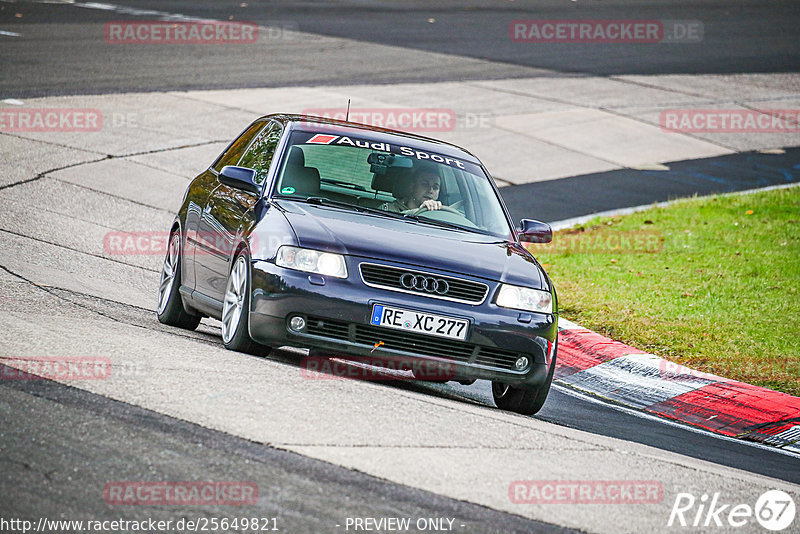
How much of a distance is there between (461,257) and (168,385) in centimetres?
208

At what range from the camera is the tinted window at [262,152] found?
8403 mm

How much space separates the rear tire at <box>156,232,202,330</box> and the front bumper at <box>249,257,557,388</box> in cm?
187

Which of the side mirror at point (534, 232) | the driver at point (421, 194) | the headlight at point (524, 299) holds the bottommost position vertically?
the headlight at point (524, 299)

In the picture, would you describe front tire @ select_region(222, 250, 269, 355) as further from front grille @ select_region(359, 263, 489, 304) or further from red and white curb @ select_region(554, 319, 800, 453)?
red and white curb @ select_region(554, 319, 800, 453)

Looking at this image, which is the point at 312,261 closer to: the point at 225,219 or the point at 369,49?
the point at 225,219

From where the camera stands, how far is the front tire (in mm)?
7328

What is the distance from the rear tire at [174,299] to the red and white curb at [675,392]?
2.93 meters

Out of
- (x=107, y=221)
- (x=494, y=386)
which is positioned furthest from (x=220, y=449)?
(x=107, y=221)

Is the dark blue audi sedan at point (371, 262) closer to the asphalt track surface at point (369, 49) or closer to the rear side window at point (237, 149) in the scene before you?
the rear side window at point (237, 149)

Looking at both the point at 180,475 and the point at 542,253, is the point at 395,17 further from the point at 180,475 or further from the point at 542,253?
the point at 180,475

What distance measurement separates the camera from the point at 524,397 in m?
7.70

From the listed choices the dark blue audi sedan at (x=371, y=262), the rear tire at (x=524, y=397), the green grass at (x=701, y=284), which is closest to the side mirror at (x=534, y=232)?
the dark blue audi sedan at (x=371, y=262)

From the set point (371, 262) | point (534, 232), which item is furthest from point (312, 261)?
point (534, 232)

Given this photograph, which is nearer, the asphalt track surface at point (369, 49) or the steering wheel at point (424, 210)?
the steering wheel at point (424, 210)
